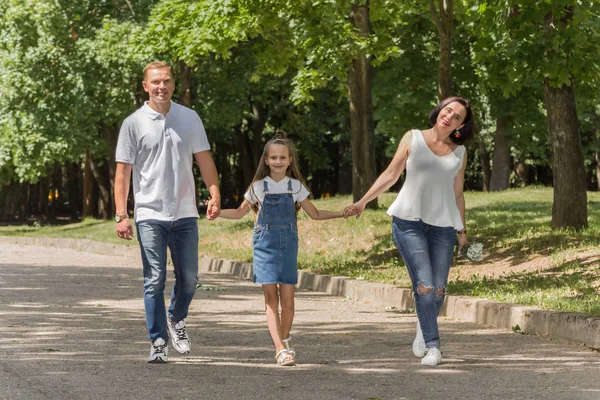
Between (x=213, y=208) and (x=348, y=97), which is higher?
(x=348, y=97)

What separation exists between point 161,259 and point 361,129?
1808cm

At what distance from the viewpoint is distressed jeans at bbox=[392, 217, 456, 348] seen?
28.4 feet

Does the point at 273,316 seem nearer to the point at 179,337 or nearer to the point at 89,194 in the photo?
the point at 179,337

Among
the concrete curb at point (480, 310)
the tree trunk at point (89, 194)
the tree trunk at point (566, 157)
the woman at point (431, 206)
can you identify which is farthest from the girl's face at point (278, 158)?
the tree trunk at point (89, 194)

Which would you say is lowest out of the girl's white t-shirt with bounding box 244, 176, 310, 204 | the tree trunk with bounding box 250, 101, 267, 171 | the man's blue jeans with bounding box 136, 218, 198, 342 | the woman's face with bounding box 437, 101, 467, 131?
the man's blue jeans with bounding box 136, 218, 198, 342

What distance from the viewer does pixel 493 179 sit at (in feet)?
135

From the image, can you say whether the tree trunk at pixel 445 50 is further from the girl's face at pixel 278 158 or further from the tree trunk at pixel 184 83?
the tree trunk at pixel 184 83

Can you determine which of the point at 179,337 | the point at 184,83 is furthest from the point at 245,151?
the point at 179,337

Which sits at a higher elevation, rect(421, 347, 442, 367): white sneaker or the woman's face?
the woman's face

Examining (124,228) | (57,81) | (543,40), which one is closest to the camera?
(124,228)

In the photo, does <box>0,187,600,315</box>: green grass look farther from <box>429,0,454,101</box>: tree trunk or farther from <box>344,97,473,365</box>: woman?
<box>344,97,473,365</box>: woman

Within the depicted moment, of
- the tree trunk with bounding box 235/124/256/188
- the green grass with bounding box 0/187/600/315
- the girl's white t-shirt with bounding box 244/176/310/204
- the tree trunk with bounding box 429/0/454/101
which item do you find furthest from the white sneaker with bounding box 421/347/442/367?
the tree trunk with bounding box 235/124/256/188

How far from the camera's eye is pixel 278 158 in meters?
→ 8.69

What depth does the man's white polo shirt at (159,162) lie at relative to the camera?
8539 mm
